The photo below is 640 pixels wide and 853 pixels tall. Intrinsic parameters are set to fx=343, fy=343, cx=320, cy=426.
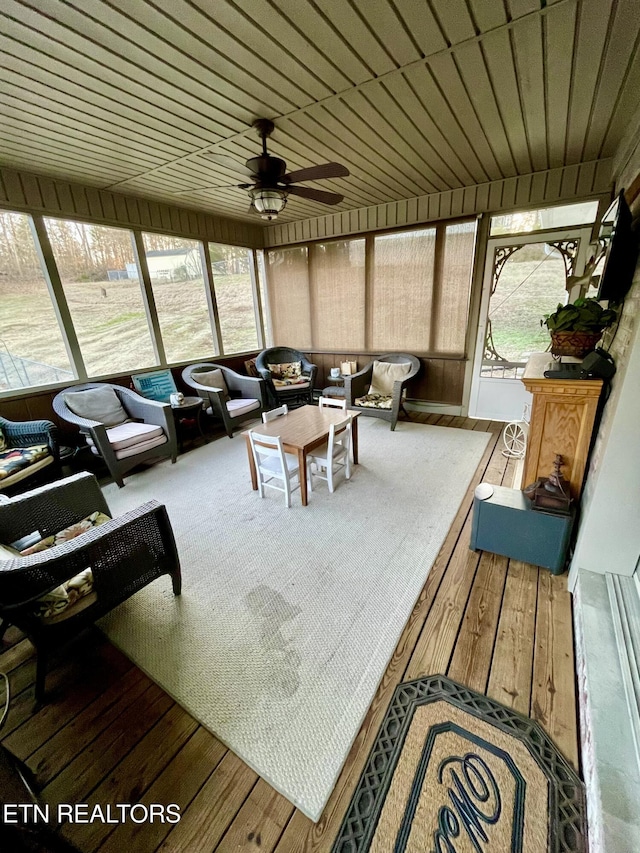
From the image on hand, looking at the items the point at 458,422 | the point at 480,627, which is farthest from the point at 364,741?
the point at 458,422

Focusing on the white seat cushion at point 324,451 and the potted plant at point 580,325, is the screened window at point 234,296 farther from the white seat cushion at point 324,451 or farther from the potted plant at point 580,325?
the potted plant at point 580,325

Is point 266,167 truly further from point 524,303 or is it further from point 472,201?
point 524,303

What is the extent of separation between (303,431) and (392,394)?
1948 mm

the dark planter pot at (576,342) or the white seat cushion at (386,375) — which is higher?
the dark planter pot at (576,342)

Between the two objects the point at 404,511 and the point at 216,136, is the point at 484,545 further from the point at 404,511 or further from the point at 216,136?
the point at 216,136

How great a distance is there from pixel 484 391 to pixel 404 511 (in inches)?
109

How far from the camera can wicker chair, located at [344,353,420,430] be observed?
14.2 feet

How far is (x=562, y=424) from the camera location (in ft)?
6.56

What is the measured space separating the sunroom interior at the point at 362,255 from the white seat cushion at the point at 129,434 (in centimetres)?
41

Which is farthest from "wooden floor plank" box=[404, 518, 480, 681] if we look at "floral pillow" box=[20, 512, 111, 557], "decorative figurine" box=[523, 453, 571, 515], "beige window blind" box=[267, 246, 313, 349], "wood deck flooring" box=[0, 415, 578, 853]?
"beige window blind" box=[267, 246, 313, 349]

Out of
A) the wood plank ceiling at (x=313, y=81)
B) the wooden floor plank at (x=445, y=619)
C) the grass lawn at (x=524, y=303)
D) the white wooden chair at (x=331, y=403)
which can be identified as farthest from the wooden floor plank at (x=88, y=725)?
the grass lawn at (x=524, y=303)

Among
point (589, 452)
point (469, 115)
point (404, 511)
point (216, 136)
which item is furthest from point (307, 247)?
point (589, 452)

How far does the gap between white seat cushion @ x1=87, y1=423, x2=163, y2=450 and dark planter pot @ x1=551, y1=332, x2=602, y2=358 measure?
11.6 feet

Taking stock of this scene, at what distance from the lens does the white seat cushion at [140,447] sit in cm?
328
